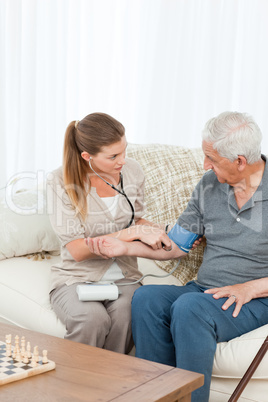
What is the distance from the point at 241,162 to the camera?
1.92m

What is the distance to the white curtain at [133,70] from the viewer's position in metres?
3.41

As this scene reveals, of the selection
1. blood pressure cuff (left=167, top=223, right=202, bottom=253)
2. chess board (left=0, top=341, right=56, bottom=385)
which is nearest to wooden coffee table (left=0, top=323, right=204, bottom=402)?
chess board (left=0, top=341, right=56, bottom=385)

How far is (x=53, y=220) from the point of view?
211 centimetres

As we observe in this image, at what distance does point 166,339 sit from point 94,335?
0.81 feet

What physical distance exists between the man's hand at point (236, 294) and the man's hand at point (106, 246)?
0.37 metres

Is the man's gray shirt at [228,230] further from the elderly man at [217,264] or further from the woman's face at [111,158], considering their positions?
the woman's face at [111,158]

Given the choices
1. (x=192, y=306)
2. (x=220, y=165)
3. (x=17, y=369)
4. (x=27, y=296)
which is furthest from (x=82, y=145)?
(x=17, y=369)

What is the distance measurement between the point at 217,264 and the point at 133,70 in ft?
6.65

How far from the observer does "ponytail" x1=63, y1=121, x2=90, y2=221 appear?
210 centimetres

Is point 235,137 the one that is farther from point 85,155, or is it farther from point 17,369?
point 17,369

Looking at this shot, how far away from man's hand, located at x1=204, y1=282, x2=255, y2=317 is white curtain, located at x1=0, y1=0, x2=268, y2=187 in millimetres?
1791

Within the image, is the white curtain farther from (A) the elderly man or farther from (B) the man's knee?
(B) the man's knee

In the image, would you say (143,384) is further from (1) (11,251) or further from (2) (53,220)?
(1) (11,251)

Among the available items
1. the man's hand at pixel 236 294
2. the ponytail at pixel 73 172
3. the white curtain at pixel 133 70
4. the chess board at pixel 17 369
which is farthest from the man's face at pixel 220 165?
the white curtain at pixel 133 70
